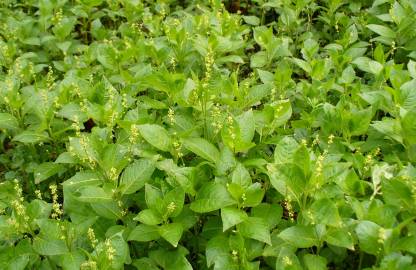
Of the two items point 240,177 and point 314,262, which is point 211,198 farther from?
point 314,262

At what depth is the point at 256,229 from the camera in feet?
9.06

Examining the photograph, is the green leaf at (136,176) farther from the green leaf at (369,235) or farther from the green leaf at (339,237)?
the green leaf at (369,235)

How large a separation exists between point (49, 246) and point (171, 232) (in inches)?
29.5

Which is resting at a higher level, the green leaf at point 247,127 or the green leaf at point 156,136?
the green leaf at point 247,127

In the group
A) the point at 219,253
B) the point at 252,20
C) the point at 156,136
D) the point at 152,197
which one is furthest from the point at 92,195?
the point at 252,20

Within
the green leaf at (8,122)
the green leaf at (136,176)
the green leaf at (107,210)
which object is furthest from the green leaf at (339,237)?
the green leaf at (8,122)

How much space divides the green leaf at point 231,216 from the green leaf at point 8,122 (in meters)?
1.94

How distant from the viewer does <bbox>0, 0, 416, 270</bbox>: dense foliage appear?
2.70 metres

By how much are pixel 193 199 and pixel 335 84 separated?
5.58 feet

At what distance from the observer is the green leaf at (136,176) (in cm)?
299

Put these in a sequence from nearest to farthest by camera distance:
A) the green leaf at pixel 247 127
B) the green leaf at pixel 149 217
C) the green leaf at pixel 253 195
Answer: the green leaf at pixel 149 217 → the green leaf at pixel 253 195 → the green leaf at pixel 247 127

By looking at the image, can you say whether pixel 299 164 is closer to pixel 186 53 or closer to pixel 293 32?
pixel 186 53

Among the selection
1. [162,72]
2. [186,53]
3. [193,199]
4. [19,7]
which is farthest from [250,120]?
[19,7]

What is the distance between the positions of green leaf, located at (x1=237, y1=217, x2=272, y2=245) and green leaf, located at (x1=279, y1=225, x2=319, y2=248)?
0.09m
